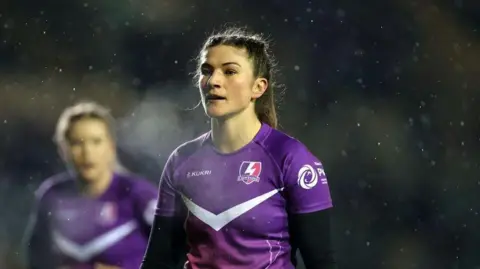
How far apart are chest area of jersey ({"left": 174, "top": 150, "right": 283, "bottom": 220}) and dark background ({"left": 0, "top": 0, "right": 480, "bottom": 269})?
0.65 meters

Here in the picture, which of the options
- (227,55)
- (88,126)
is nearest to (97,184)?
(88,126)

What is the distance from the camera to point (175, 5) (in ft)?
5.75

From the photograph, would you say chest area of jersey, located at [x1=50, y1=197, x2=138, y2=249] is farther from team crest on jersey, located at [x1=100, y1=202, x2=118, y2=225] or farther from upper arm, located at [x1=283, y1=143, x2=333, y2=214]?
upper arm, located at [x1=283, y1=143, x2=333, y2=214]

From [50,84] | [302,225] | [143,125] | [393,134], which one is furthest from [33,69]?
[302,225]

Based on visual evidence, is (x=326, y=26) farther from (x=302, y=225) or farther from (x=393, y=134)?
(x=302, y=225)

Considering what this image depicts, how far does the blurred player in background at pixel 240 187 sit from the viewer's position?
3.22ft

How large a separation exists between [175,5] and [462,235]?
0.96 metres

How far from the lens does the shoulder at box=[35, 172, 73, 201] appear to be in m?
1.54

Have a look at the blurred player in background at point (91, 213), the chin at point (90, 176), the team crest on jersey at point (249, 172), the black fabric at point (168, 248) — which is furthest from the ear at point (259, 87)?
the chin at point (90, 176)

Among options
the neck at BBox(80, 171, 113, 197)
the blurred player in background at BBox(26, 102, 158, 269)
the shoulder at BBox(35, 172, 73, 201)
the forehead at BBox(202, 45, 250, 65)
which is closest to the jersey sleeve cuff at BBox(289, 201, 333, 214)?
the forehead at BBox(202, 45, 250, 65)

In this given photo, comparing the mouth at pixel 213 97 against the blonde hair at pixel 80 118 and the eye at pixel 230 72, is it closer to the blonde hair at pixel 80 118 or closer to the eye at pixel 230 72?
the eye at pixel 230 72

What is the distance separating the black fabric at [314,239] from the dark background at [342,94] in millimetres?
711

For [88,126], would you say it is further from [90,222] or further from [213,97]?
A: [213,97]

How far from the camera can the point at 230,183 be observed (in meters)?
1.02
